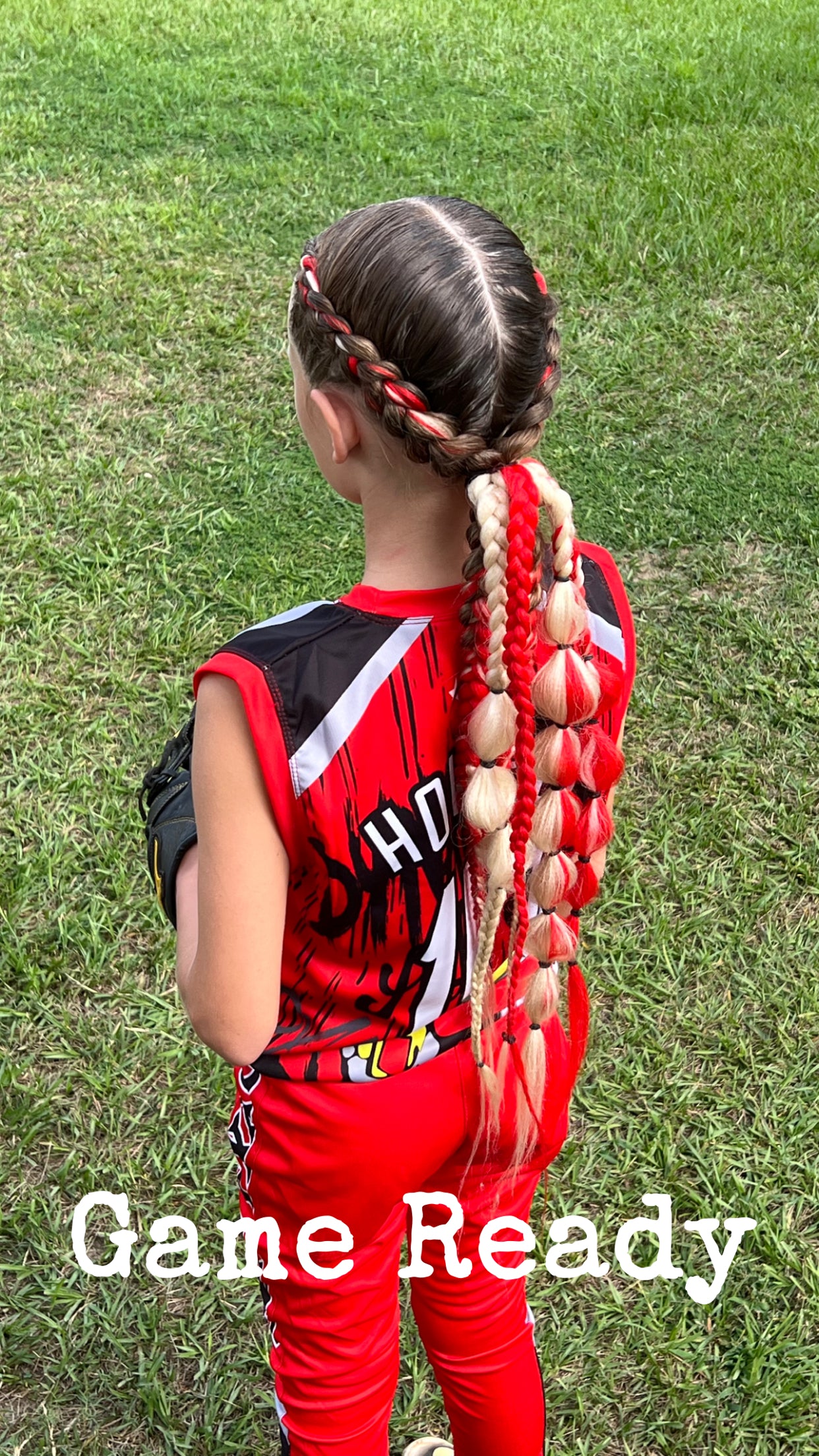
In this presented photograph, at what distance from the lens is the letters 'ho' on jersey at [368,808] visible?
125 centimetres

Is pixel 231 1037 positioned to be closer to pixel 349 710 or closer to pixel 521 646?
pixel 349 710

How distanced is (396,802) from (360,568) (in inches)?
108

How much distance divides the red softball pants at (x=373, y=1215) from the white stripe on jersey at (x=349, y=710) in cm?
42

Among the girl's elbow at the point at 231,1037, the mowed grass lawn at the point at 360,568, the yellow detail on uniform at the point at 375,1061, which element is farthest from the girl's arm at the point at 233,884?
the mowed grass lawn at the point at 360,568

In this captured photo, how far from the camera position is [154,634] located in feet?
12.1

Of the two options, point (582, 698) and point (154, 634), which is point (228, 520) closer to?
point (154, 634)

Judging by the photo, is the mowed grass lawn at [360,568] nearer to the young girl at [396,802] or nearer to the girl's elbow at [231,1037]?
the young girl at [396,802]

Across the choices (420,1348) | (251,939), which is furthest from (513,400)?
(420,1348)

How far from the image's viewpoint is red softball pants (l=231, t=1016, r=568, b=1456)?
1480 mm

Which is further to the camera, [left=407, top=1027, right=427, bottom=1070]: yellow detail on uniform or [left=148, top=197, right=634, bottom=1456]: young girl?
[left=407, top=1027, right=427, bottom=1070]: yellow detail on uniform

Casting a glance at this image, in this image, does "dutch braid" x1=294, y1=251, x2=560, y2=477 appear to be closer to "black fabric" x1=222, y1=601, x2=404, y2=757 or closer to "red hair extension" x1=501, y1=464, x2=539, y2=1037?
"red hair extension" x1=501, y1=464, x2=539, y2=1037

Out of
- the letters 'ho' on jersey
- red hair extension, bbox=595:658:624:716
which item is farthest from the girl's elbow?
red hair extension, bbox=595:658:624:716

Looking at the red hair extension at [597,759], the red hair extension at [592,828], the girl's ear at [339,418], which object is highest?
the girl's ear at [339,418]

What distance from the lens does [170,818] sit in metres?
1.65
